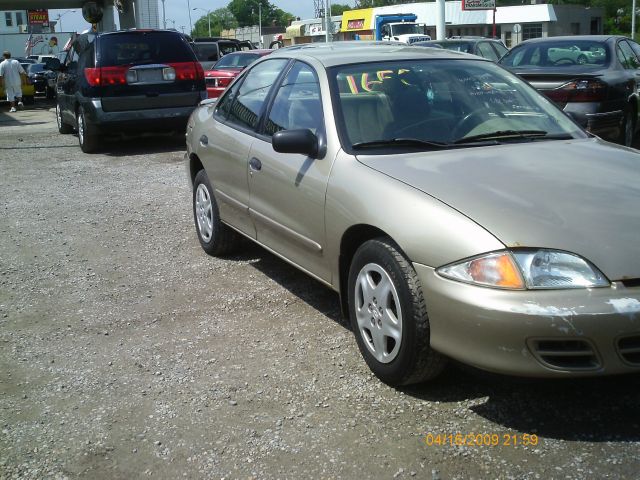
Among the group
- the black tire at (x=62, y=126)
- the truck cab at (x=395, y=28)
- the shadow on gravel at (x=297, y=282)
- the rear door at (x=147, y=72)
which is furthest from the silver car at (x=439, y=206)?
the truck cab at (x=395, y=28)

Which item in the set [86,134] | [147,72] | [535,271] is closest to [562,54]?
[147,72]

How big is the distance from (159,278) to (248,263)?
0.70 m

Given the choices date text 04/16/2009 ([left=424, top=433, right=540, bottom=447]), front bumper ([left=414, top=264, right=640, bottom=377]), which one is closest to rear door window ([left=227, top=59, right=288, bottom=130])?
front bumper ([left=414, top=264, right=640, bottom=377])

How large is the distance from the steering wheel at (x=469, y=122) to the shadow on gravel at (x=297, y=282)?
1275 millimetres

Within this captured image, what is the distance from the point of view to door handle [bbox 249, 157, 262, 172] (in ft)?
16.1

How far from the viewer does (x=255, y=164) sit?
16.3ft

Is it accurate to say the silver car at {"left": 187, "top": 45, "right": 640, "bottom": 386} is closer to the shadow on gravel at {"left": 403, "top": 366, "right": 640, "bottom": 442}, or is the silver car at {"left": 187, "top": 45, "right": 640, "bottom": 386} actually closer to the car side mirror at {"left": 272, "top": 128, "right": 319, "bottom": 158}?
the car side mirror at {"left": 272, "top": 128, "right": 319, "bottom": 158}

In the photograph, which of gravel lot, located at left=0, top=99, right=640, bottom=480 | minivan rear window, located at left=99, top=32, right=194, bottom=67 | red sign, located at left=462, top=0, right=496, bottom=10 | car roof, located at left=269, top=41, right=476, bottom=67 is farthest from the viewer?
red sign, located at left=462, top=0, right=496, bottom=10

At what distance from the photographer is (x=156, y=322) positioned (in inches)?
190

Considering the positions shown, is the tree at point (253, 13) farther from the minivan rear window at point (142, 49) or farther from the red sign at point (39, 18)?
the minivan rear window at point (142, 49)

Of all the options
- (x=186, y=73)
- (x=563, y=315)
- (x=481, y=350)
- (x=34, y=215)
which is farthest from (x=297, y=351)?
(x=186, y=73)

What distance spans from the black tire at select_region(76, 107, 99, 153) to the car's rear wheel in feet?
24.6

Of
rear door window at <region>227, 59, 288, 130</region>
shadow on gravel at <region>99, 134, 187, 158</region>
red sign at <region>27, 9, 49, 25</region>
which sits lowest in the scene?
shadow on gravel at <region>99, 134, 187, 158</region>

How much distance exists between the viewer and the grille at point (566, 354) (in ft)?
9.95
